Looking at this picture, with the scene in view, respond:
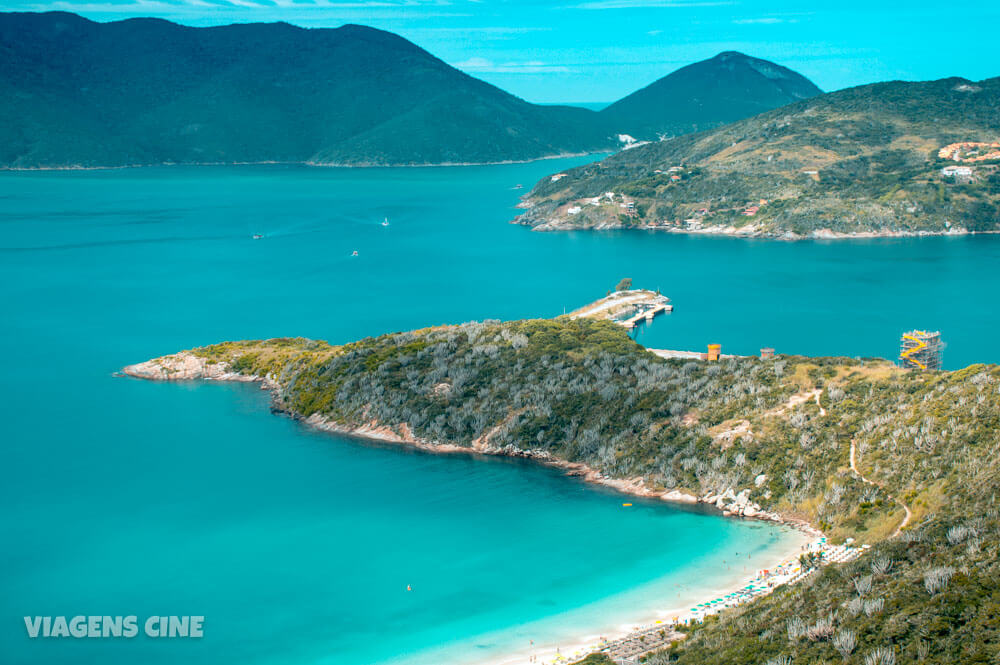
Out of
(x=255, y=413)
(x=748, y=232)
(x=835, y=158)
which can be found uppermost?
(x=835, y=158)

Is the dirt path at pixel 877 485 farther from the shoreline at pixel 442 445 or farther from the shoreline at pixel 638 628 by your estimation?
the shoreline at pixel 638 628

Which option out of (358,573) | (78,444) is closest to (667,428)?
(358,573)

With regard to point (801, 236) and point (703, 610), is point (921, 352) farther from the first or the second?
point (801, 236)

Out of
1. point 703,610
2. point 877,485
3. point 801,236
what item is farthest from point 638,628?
point 801,236

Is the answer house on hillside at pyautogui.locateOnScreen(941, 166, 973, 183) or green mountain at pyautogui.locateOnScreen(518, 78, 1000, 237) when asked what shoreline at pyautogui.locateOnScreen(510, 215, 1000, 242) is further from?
house on hillside at pyautogui.locateOnScreen(941, 166, 973, 183)

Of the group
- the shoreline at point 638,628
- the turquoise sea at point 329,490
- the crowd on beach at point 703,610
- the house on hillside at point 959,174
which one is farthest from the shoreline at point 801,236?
the shoreline at point 638,628

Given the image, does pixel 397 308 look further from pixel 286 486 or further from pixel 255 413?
pixel 286 486
